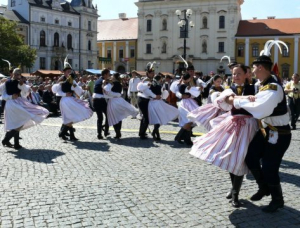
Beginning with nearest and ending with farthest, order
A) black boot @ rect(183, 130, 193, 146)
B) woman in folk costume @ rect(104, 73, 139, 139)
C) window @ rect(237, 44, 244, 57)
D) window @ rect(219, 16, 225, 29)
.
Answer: black boot @ rect(183, 130, 193, 146) → woman in folk costume @ rect(104, 73, 139, 139) → window @ rect(237, 44, 244, 57) → window @ rect(219, 16, 225, 29)

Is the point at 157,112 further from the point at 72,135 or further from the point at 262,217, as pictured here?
the point at 262,217

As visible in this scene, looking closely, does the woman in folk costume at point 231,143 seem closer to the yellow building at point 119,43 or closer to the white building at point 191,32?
the white building at point 191,32

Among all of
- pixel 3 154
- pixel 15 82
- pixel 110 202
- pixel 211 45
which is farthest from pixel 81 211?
pixel 211 45

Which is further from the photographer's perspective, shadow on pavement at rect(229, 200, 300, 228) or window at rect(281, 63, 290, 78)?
window at rect(281, 63, 290, 78)

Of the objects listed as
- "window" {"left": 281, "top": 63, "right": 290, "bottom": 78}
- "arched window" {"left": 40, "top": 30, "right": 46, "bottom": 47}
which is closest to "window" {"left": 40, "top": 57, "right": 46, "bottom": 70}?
"arched window" {"left": 40, "top": 30, "right": 46, "bottom": 47}

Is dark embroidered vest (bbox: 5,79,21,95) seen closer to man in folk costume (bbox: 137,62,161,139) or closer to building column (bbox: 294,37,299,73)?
man in folk costume (bbox: 137,62,161,139)

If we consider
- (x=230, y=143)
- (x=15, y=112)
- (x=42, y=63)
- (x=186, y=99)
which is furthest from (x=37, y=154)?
(x=42, y=63)

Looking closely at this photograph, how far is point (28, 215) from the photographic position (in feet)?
16.7

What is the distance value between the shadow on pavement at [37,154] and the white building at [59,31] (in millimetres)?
56750

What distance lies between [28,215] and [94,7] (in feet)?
241

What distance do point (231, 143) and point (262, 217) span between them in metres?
0.97

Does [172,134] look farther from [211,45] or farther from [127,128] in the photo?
[211,45]

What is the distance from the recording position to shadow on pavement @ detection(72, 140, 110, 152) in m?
10.00

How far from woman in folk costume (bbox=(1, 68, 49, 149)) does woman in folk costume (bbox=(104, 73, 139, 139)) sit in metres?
2.27
